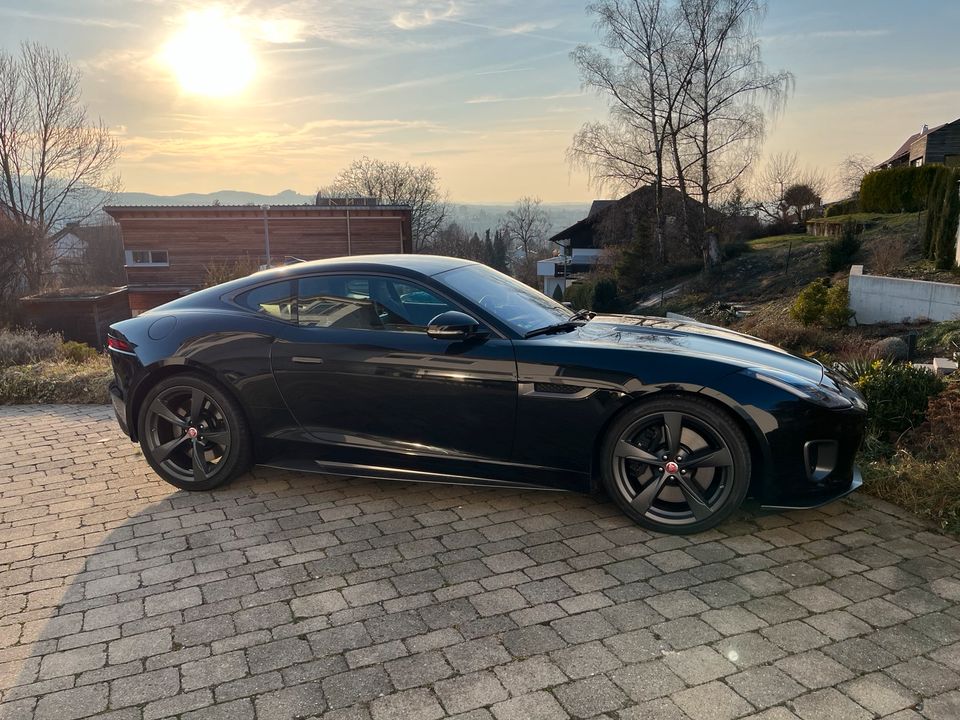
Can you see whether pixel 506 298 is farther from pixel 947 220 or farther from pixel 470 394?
pixel 947 220

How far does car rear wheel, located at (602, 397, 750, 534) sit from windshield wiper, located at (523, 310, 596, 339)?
719mm

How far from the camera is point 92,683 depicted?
8.50ft

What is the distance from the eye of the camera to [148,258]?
32.7 m

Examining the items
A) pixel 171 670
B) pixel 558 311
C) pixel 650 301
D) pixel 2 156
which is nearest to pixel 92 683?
pixel 171 670

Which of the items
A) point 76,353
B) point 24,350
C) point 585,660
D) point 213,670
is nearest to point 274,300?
point 213,670

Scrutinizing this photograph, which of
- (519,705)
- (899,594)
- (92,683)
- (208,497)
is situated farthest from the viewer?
(208,497)

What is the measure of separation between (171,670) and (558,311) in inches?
120

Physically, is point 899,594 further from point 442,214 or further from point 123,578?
point 442,214

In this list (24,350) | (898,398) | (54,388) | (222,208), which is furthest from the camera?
(222,208)

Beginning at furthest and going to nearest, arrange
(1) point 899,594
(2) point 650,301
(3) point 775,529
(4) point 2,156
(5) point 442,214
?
(5) point 442,214, (4) point 2,156, (2) point 650,301, (3) point 775,529, (1) point 899,594

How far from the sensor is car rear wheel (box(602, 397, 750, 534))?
11.4ft

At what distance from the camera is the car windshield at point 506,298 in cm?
406

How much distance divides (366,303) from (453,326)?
27.1 inches

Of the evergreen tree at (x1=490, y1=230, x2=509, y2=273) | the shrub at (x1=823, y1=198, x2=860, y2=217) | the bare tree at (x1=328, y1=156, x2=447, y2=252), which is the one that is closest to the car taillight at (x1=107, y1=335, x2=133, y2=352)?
the shrub at (x1=823, y1=198, x2=860, y2=217)
